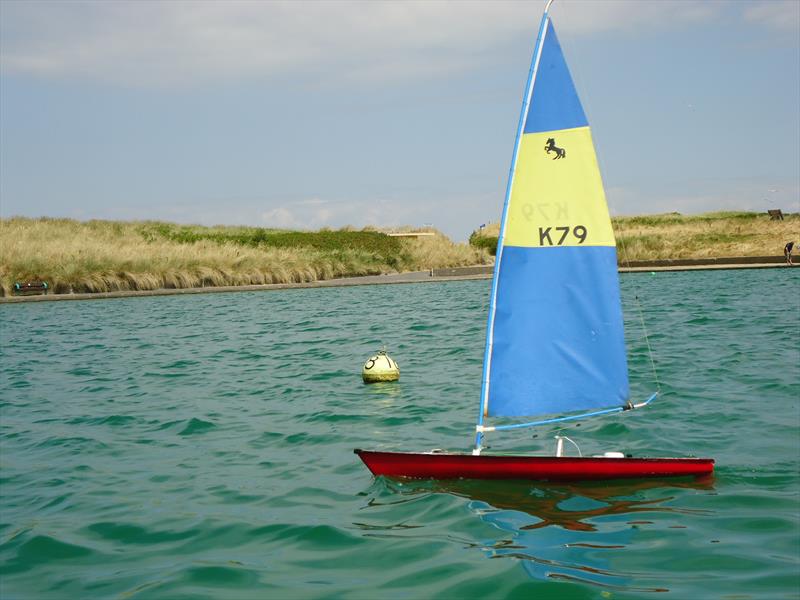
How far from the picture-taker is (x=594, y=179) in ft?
29.2

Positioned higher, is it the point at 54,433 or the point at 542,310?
the point at 542,310

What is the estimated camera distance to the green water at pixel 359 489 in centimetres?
701

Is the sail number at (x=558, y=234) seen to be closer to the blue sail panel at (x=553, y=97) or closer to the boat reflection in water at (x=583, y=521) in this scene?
the blue sail panel at (x=553, y=97)

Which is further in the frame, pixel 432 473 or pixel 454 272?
pixel 454 272

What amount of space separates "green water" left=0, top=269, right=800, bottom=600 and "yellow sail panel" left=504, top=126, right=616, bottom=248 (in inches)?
95.3

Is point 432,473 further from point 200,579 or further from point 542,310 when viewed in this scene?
point 200,579

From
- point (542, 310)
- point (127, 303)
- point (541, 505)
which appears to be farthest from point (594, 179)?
point (127, 303)

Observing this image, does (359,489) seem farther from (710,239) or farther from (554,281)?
(710,239)

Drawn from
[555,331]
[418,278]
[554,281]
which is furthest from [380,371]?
[418,278]

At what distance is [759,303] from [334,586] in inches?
990

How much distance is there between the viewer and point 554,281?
907cm

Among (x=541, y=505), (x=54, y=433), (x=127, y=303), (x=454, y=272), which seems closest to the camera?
(x=541, y=505)

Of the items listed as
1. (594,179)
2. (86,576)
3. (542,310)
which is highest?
(594,179)

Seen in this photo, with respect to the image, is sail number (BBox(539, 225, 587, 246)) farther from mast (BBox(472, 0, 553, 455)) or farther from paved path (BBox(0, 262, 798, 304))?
paved path (BBox(0, 262, 798, 304))
